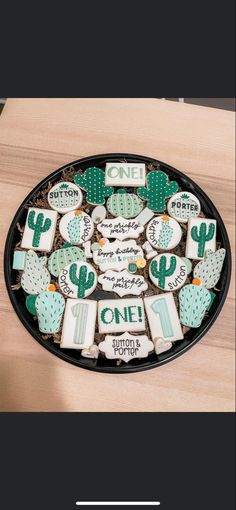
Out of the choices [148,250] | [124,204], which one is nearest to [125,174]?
[124,204]

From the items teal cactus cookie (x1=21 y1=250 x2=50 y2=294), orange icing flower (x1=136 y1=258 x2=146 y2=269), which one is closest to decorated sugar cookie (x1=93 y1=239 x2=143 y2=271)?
orange icing flower (x1=136 y1=258 x2=146 y2=269)

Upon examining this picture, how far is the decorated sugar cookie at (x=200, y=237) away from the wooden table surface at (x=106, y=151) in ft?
0.14

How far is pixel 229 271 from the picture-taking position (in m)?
0.91

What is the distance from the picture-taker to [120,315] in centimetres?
91

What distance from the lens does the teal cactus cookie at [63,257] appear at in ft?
3.08

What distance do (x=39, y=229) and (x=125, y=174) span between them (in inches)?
8.6

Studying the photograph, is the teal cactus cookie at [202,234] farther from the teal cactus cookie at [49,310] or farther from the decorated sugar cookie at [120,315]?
the teal cactus cookie at [49,310]

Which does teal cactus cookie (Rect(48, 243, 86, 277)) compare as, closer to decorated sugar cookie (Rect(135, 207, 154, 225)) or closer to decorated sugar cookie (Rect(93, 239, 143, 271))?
decorated sugar cookie (Rect(93, 239, 143, 271))

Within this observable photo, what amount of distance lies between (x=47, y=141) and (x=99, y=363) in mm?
502

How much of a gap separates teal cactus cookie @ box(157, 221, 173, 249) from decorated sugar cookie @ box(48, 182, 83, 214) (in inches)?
7.2

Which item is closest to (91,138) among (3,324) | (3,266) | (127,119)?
(127,119)

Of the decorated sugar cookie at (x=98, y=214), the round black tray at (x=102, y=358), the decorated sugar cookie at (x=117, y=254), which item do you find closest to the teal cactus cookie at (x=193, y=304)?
the round black tray at (x=102, y=358)

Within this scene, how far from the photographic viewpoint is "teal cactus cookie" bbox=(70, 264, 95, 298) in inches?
36.4
